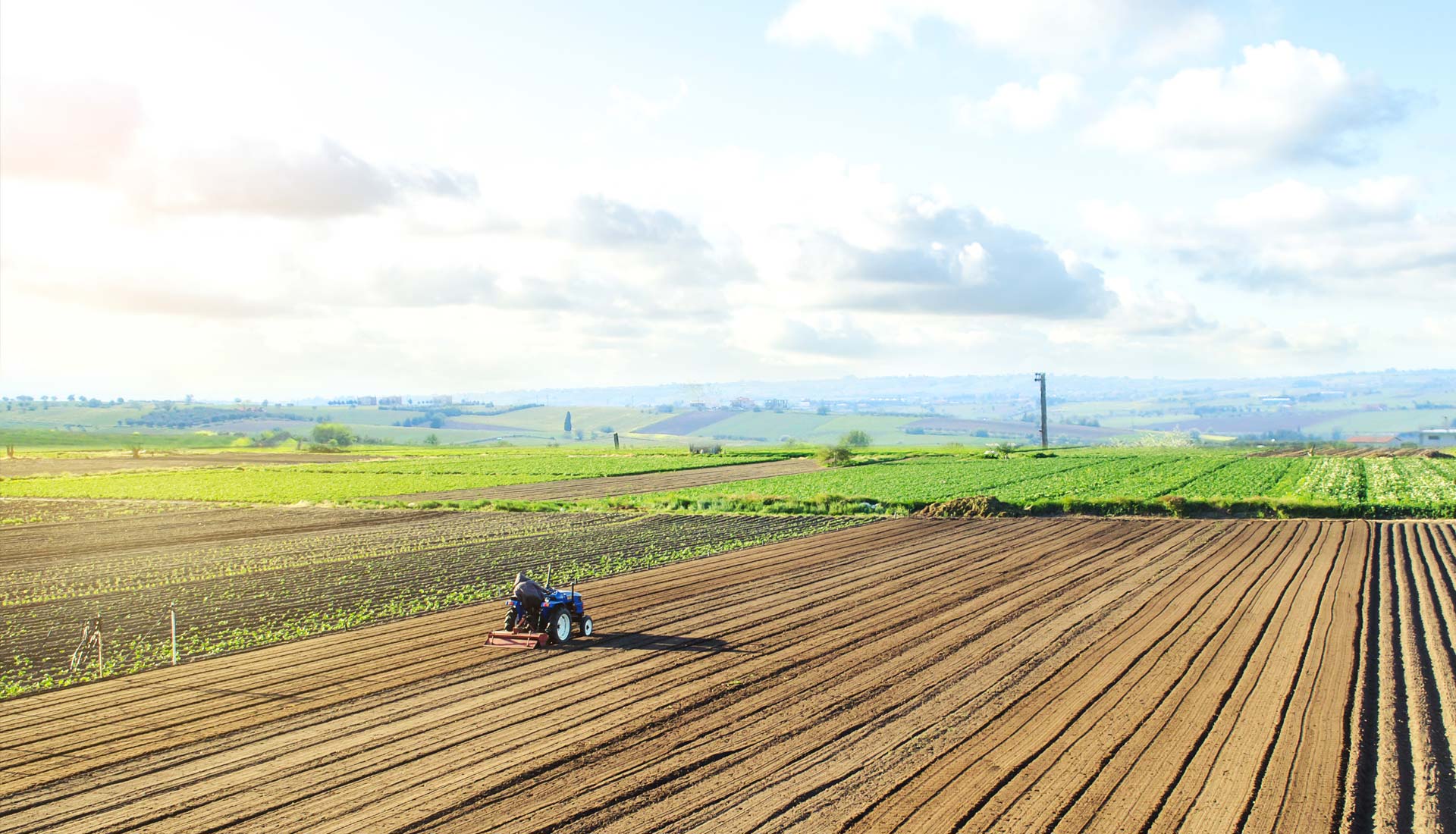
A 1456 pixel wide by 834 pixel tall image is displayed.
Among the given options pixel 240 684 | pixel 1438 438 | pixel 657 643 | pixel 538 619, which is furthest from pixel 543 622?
pixel 1438 438

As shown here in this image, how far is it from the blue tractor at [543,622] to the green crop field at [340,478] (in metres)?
37.4

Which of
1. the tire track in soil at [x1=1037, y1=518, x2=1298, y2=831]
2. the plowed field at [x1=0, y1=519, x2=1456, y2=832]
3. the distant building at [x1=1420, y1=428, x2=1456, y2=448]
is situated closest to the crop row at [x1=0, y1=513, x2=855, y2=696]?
the plowed field at [x1=0, y1=519, x2=1456, y2=832]

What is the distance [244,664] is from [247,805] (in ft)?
21.7

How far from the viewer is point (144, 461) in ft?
305

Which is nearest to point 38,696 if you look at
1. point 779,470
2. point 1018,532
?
point 1018,532

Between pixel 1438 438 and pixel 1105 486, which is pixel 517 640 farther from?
pixel 1438 438

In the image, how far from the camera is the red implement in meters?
17.0

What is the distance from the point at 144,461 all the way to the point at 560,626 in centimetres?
9197

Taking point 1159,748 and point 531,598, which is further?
point 531,598

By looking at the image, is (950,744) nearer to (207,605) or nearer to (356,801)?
(356,801)

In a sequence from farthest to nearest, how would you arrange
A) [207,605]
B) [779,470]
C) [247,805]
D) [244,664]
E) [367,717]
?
[779,470] → [207,605] → [244,664] → [367,717] → [247,805]

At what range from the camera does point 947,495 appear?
4828 centimetres

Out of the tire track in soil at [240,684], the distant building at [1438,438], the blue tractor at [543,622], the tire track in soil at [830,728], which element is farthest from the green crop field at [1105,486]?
the distant building at [1438,438]

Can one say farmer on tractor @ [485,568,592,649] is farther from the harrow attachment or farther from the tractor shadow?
the tractor shadow
